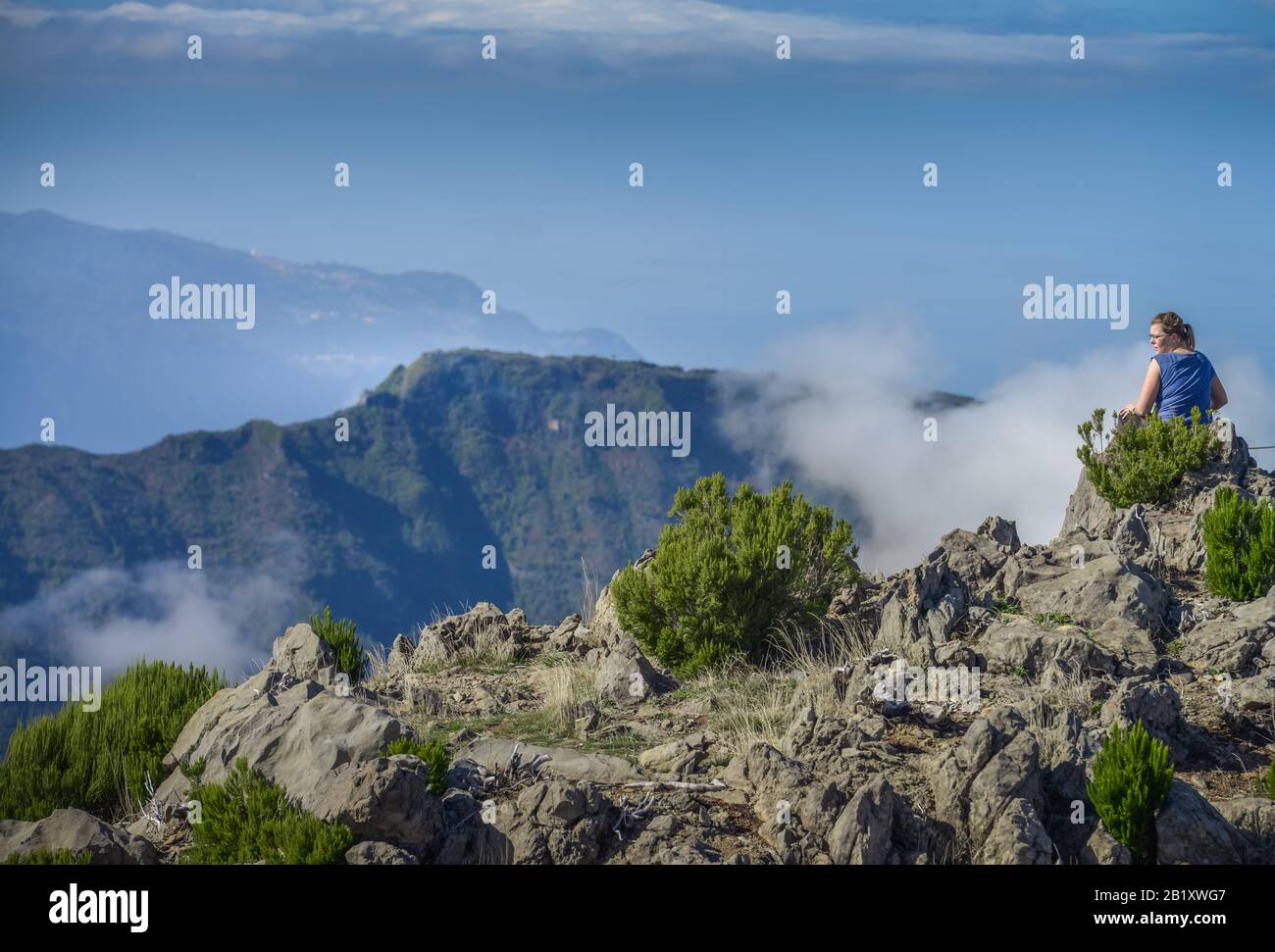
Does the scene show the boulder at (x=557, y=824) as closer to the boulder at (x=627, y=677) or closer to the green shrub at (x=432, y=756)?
the green shrub at (x=432, y=756)

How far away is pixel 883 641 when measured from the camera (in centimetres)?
1164

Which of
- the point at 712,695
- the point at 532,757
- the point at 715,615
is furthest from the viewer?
the point at 715,615

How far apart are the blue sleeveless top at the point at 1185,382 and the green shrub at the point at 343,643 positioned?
29.5 ft

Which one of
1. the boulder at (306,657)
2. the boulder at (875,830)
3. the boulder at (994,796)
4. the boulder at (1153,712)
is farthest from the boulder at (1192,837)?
the boulder at (306,657)

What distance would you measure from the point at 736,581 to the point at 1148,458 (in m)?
5.39

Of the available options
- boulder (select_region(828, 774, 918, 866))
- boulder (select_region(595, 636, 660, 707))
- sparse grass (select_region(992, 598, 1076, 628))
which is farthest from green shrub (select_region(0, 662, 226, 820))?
sparse grass (select_region(992, 598, 1076, 628))

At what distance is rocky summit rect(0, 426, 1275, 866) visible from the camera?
26.7 ft

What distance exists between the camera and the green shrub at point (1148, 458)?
14250mm

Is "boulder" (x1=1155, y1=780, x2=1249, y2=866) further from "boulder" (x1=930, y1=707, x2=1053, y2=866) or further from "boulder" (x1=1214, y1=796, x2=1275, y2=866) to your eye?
"boulder" (x1=930, y1=707, x2=1053, y2=866)

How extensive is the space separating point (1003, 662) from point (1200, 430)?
16.8ft

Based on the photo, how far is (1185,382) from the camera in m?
14.5
